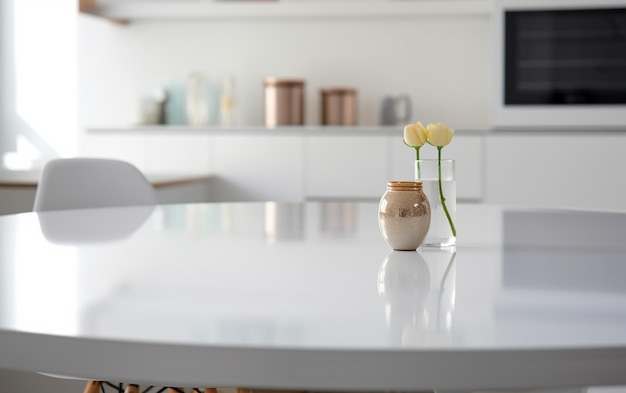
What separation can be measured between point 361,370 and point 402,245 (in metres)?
0.60

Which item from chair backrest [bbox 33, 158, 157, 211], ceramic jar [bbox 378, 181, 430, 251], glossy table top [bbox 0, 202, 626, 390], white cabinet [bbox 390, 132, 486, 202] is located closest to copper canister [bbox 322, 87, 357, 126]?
white cabinet [bbox 390, 132, 486, 202]

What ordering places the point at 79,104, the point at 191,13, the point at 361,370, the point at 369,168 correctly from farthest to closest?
1. the point at 79,104
2. the point at 191,13
3. the point at 369,168
4. the point at 361,370

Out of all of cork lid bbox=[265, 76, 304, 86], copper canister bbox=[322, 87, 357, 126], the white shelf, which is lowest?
copper canister bbox=[322, 87, 357, 126]

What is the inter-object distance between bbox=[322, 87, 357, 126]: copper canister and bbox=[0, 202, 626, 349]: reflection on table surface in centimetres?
239

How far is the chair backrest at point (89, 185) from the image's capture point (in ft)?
6.77

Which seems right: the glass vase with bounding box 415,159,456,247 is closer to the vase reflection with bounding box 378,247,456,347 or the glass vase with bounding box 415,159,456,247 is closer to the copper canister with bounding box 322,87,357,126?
the vase reflection with bounding box 378,247,456,347

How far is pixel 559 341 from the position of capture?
646 mm

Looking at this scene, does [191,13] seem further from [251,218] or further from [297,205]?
[251,218]

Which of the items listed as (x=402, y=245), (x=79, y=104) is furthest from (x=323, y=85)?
(x=402, y=245)

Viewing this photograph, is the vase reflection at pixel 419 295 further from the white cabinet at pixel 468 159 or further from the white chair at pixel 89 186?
the white cabinet at pixel 468 159

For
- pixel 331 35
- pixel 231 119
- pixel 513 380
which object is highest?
pixel 331 35

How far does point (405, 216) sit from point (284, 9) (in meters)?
2.83

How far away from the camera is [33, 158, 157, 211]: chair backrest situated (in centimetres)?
A: 206

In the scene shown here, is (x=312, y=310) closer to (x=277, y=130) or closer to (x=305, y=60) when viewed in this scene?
(x=277, y=130)
